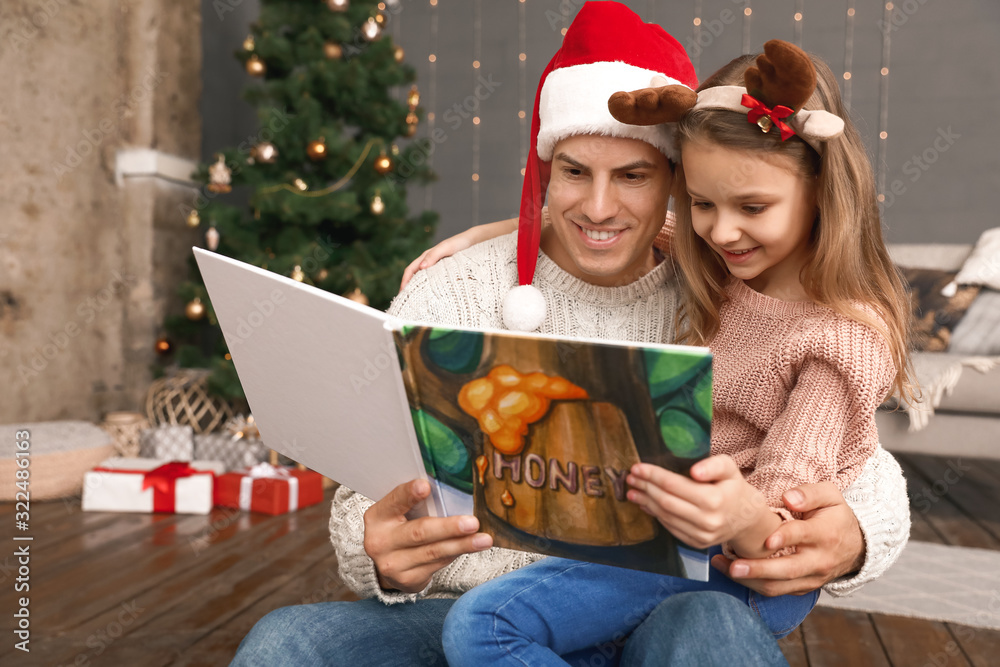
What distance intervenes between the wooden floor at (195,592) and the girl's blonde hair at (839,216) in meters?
0.99

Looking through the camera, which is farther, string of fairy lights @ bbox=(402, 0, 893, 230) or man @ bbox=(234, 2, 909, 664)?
string of fairy lights @ bbox=(402, 0, 893, 230)

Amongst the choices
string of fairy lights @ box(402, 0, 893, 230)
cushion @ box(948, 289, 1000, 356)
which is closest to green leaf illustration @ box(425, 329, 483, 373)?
cushion @ box(948, 289, 1000, 356)

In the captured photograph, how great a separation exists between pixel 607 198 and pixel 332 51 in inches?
97.9

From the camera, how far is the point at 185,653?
1.53 m

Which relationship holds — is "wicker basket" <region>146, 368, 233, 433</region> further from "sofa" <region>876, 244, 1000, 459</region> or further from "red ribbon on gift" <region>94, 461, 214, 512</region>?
"sofa" <region>876, 244, 1000, 459</region>

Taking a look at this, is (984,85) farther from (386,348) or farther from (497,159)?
(386,348)

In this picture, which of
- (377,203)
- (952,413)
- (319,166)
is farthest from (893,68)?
(319,166)

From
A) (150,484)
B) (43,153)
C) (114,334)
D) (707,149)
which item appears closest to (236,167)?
(43,153)

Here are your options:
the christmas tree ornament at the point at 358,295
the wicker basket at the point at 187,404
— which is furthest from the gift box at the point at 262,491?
the christmas tree ornament at the point at 358,295

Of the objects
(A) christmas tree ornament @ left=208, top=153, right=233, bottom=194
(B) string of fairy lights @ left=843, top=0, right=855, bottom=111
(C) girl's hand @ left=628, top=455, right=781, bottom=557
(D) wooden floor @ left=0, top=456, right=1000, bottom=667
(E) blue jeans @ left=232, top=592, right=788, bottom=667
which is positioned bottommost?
(D) wooden floor @ left=0, top=456, right=1000, bottom=667

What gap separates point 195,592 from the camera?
185cm

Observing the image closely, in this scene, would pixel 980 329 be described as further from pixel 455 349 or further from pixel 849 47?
pixel 455 349

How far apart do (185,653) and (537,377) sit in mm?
1273

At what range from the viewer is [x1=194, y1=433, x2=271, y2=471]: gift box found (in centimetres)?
300
